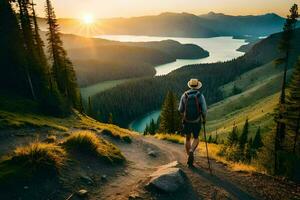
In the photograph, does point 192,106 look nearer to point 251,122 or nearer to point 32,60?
point 32,60

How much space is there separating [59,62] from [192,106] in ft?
149

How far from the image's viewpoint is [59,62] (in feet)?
174

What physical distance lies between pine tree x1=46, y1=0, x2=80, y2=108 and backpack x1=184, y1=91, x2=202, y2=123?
41636 mm

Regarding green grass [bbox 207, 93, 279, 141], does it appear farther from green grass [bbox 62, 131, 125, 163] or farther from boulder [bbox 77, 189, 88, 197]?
boulder [bbox 77, 189, 88, 197]

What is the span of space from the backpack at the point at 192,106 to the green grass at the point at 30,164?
560 cm

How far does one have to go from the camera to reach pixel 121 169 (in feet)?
40.8

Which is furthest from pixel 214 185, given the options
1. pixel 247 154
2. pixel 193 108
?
pixel 247 154

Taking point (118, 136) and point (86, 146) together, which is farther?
point (118, 136)

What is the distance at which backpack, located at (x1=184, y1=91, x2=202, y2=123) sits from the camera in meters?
12.2

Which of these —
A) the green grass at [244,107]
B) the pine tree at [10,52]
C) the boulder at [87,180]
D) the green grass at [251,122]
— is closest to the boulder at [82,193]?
the boulder at [87,180]

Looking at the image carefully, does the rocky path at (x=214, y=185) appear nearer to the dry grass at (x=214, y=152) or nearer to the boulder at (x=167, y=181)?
the boulder at (x=167, y=181)

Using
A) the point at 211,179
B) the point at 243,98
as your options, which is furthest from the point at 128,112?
the point at 211,179

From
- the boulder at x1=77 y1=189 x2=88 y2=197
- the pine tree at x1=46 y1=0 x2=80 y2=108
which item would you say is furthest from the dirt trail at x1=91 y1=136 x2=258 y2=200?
the pine tree at x1=46 y1=0 x2=80 y2=108

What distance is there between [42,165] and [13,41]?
34.3 metres
